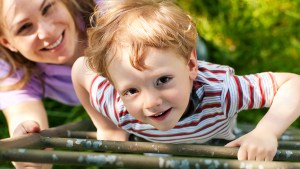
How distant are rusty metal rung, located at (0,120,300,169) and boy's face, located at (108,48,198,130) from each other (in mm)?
66

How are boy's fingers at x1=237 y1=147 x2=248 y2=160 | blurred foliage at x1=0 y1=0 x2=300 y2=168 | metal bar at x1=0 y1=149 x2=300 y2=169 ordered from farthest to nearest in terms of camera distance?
blurred foliage at x1=0 y1=0 x2=300 y2=168, boy's fingers at x1=237 y1=147 x2=248 y2=160, metal bar at x1=0 y1=149 x2=300 y2=169

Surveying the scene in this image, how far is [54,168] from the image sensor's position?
1911 mm

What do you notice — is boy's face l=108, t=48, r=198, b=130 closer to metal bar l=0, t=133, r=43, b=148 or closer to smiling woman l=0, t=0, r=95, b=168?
metal bar l=0, t=133, r=43, b=148

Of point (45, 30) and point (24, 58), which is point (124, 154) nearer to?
point (45, 30)

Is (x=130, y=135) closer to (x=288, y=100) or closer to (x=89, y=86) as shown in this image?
(x=89, y=86)

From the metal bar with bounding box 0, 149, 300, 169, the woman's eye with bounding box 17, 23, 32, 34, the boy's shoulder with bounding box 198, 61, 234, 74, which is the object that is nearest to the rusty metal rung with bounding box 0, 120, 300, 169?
the metal bar with bounding box 0, 149, 300, 169

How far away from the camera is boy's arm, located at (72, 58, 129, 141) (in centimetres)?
141

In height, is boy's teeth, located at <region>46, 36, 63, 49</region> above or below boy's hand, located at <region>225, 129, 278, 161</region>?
above

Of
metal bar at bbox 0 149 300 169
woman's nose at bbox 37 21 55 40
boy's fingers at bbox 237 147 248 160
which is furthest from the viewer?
woman's nose at bbox 37 21 55 40

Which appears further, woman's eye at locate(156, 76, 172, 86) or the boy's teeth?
the boy's teeth

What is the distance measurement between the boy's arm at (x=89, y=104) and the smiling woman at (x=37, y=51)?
147mm

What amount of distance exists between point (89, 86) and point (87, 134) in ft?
0.39

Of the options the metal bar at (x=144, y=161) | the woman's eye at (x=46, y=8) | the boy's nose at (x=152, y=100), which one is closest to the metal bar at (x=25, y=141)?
the metal bar at (x=144, y=161)

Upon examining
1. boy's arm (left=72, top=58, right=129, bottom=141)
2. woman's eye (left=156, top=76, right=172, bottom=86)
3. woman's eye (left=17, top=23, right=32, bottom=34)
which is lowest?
boy's arm (left=72, top=58, right=129, bottom=141)
